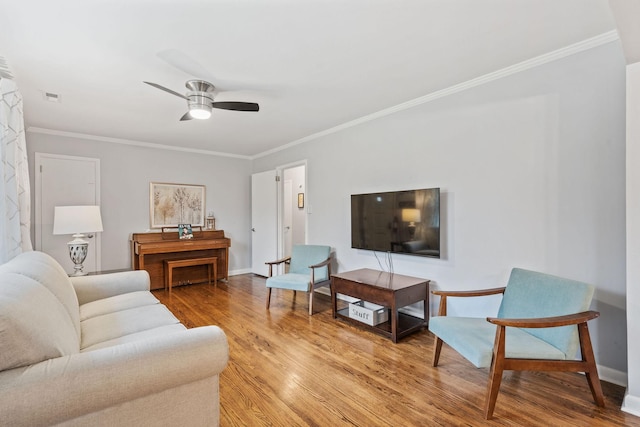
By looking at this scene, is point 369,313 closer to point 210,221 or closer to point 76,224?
point 76,224

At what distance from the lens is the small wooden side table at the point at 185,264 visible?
455cm

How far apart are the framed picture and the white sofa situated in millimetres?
3348

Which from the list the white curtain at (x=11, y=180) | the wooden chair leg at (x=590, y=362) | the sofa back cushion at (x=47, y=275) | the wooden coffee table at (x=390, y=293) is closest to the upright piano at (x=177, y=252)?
the white curtain at (x=11, y=180)

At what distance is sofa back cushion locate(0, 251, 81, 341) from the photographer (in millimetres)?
1668

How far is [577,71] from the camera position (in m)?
2.20

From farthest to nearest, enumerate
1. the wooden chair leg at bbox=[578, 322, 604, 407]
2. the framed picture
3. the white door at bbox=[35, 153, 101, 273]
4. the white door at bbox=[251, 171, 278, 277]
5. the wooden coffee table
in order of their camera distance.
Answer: the white door at bbox=[251, 171, 278, 277]
the framed picture
the white door at bbox=[35, 153, 101, 273]
the wooden coffee table
the wooden chair leg at bbox=[578, 322, 604, 407]

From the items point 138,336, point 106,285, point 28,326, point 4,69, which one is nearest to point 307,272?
point 106,285

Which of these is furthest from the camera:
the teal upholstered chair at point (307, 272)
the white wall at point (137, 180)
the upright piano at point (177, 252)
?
the upright piano at point (177, 252)

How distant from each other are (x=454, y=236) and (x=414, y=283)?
0.59 m

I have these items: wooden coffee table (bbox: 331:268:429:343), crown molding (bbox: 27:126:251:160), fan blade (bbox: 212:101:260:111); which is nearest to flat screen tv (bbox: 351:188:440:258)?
wooden coffee table (bbox: 331:268:429:343)

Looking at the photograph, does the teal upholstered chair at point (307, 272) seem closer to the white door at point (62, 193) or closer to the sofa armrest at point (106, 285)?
the sofa armrest at point (106, 285)

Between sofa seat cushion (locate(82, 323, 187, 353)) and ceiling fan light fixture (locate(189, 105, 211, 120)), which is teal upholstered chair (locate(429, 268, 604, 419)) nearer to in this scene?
sofa seat cushion (locate(82, 323, 187, 353))

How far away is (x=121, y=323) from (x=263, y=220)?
3.55 m

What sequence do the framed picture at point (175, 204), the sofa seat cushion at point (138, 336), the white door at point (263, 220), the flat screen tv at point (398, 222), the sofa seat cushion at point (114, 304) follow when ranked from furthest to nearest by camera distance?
the white door at point (263, 220)
the framed picture at point (175, 204)
the flat screen tv at point (398, 222)
the sofa seat cushion at point (114, 304)
the sofa seat cushion at point (138, 336)
